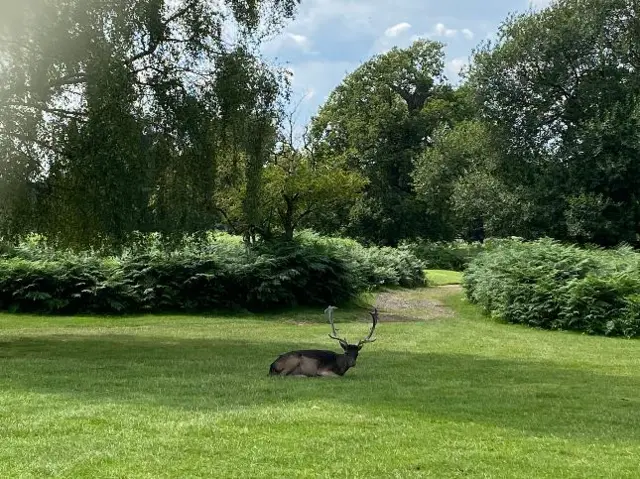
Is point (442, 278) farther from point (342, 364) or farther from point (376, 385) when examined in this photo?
point (376, 385)

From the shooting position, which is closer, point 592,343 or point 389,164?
point 592,343

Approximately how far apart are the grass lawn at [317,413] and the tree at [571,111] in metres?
21.4

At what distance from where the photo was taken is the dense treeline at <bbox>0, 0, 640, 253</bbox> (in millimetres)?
12078

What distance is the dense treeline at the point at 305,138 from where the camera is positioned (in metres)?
12.1

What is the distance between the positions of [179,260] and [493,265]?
985cm

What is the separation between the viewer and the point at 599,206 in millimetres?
33312

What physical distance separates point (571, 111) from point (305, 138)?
13748mm

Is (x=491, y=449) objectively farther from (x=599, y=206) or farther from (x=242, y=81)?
(x=599, y=206)

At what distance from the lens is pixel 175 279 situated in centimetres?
2231

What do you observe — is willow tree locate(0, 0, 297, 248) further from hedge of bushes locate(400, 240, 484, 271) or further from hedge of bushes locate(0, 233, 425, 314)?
hedge of bushes locate(400, 240, 484, 271)

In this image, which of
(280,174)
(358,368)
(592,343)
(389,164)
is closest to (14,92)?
(358,368)

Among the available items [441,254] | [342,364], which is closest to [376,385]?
[342,364]

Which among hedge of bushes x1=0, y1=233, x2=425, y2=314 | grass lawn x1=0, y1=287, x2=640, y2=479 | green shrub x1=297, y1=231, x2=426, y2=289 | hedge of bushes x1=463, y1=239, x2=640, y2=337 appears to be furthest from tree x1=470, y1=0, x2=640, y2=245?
grass lawn x1=0, y1=287, x2=640, y2=479

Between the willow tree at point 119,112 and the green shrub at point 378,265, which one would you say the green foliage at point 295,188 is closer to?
the green shrub at point 378,265
